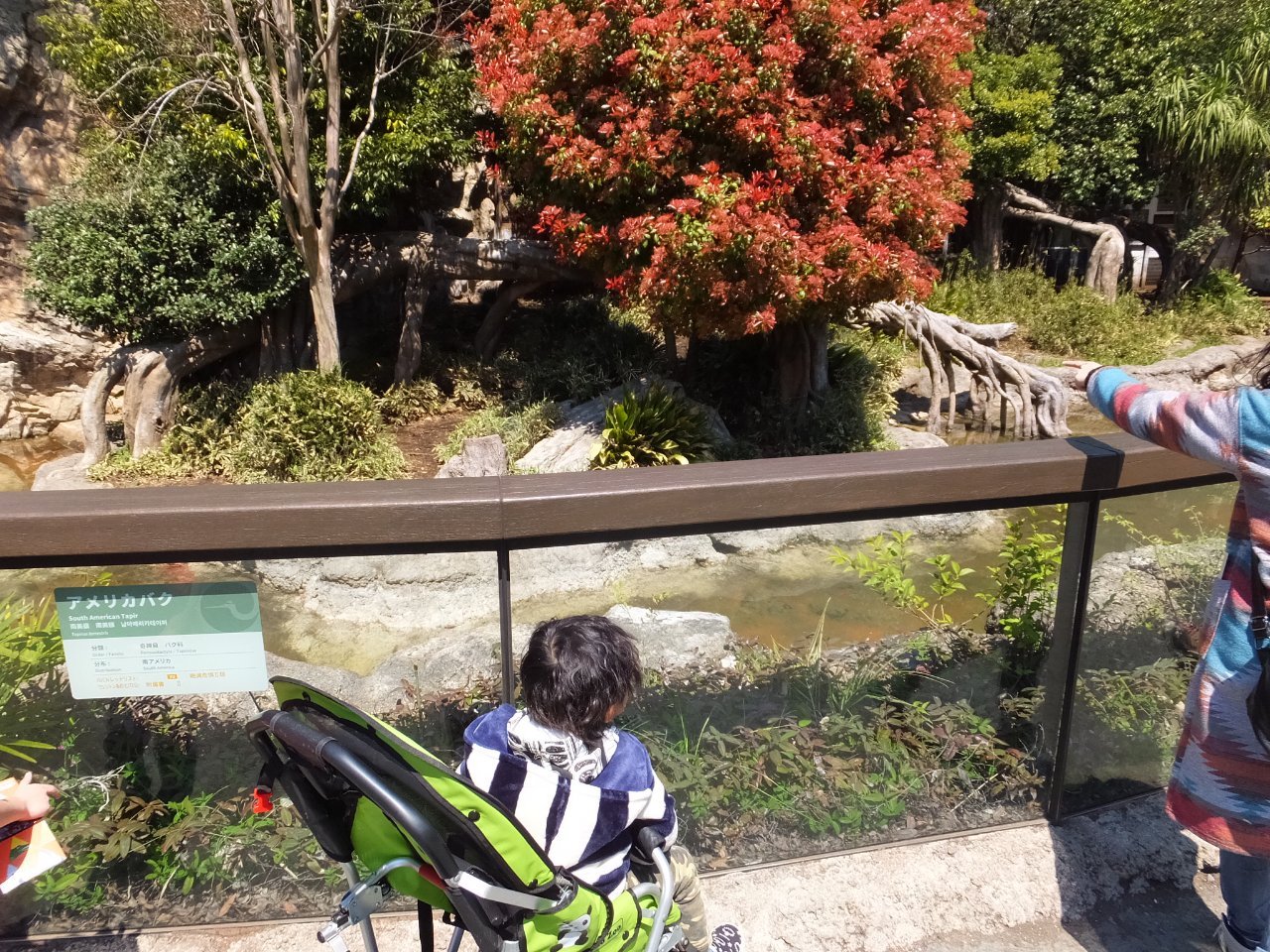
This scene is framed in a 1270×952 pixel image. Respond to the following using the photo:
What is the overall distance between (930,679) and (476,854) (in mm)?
1645

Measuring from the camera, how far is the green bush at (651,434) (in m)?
8.16

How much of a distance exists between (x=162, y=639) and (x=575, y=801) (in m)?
1.10

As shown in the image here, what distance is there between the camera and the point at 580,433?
881 centimetres

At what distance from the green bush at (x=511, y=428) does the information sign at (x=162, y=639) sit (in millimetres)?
6722

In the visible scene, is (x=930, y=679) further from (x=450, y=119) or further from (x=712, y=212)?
(x=450, y=119)

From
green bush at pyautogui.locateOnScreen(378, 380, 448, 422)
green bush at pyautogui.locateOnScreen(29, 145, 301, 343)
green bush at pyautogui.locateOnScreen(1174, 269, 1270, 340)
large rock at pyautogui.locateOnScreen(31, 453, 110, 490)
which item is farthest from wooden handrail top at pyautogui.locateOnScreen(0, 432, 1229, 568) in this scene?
green bush at pyautogui.locateOnScreen(1174, 269, 1270, 340)

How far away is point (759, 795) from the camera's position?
253cm

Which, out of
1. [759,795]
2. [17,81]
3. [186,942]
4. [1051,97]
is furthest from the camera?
[1051,97]

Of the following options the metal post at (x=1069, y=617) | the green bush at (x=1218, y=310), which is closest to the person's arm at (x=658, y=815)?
the metal post at (x=1069, y=617)

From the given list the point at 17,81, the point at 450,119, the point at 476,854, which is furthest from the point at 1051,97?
the point at 476,854

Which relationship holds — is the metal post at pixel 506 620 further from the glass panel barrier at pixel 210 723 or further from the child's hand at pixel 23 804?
the child's hand at pixel 23 804

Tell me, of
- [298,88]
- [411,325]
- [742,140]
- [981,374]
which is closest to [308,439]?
[411,325]

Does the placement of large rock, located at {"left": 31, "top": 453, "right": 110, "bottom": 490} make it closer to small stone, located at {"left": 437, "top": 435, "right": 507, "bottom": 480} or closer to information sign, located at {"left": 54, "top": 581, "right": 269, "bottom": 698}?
small stone, located at {"left": 437, "top": 435, "right": 507, "bottom": 480}

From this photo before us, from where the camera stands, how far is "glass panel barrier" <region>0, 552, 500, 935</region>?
2.12 meters
